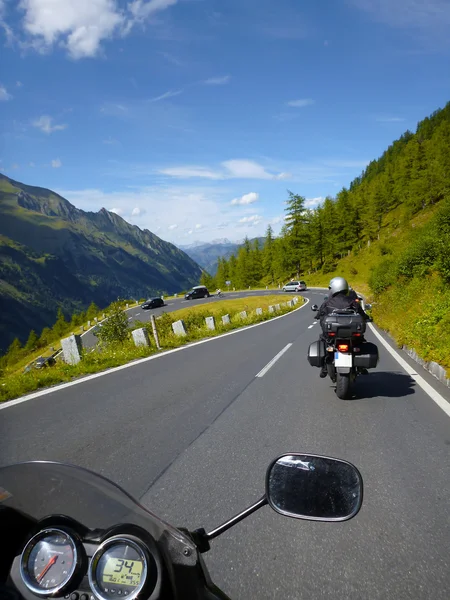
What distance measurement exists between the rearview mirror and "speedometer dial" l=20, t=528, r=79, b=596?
2.54 feet

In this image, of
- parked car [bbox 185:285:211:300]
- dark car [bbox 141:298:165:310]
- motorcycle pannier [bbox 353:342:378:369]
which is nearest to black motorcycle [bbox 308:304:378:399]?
motorcycle pannier [bbox 353:342:378:369]

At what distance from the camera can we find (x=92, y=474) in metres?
1.65

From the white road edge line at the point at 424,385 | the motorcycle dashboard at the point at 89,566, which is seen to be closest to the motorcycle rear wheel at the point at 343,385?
the white road edge line at the point at 424,385

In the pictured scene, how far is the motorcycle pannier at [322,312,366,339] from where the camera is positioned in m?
6.38

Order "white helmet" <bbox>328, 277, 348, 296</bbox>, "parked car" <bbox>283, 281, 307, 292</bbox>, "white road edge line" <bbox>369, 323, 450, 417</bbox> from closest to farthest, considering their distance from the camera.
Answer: "white road edge line" <bbox>369, 323, 450, 417</bbox> → "white helmet" <bbox>328, 277, 348, 296</bbox> → "parked car" <bbox>283, 281, 307, 292</bbox>

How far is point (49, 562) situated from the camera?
1.33m

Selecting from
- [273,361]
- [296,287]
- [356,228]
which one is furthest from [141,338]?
[356,228]

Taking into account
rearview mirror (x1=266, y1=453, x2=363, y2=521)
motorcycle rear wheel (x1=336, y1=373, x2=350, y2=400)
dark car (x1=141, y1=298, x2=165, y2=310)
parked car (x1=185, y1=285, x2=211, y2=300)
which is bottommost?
parked car (x1=185, y1=285, x2=211, y2=300)

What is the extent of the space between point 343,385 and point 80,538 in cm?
561

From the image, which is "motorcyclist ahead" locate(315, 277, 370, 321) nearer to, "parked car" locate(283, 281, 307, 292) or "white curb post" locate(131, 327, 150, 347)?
"white curb post" locate(131, 327, 150, 347)

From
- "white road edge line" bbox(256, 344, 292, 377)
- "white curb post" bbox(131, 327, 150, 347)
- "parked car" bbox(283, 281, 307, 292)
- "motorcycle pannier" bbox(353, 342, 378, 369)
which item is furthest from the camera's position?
"parked car" bbox(283, 281, 307, 292)

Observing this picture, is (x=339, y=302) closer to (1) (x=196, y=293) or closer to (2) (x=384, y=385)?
(2) (x=384, y=385)

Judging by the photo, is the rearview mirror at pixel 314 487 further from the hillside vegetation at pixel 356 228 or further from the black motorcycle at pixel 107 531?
the hillside vegetation at pixel 356 228

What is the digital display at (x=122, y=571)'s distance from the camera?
4.05ft
